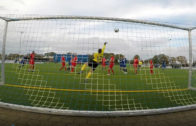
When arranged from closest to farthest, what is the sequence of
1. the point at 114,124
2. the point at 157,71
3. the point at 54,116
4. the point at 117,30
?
the point at 114,124 → the point at 54,116 → the point at 117,30 → the point at 157,71

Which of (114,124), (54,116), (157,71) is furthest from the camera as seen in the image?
(157,71)

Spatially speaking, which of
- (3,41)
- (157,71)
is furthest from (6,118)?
(157,71)

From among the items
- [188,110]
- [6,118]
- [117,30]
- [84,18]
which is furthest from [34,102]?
[188,110]

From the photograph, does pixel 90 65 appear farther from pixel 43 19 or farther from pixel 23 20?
pixel 23 20

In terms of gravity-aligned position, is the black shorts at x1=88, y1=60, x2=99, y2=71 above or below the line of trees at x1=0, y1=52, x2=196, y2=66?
below

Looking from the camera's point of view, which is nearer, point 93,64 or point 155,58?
point 93,64

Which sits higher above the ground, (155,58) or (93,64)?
(155,58)

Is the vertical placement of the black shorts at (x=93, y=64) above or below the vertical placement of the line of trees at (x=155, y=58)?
below

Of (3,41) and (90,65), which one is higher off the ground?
(3,41)

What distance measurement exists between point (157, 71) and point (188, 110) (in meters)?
1.51

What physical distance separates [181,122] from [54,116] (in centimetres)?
329

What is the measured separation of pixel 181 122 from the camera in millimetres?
3293

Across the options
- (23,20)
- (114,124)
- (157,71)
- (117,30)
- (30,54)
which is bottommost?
(114,124)

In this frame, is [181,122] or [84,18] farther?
[84,18]
